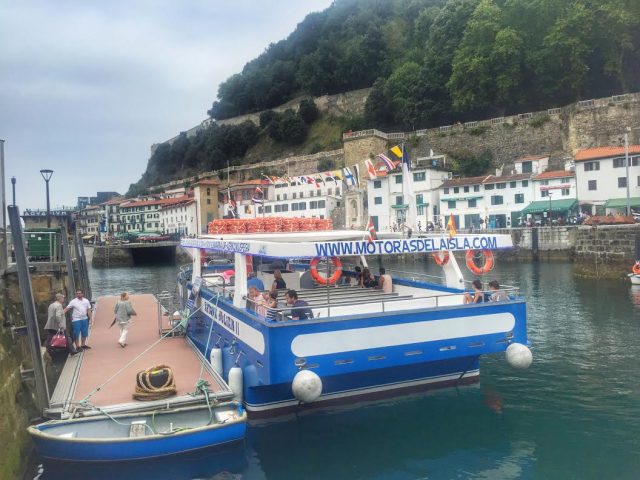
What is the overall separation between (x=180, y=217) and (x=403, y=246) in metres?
76.5

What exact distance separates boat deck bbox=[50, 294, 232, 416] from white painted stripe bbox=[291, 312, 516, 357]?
1.62 meters

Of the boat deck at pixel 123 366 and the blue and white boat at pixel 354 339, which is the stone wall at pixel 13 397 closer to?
the boat deck at pixel 123 366

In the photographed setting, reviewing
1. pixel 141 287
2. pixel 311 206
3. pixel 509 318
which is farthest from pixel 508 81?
pixel 509 318

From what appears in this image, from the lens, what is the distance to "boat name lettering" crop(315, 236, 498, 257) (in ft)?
28.1

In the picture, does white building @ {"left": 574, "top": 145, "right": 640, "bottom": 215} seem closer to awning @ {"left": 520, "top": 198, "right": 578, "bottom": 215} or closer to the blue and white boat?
awning @ {"left": 520, "top": 198, "right": 578, "bottom": 215}

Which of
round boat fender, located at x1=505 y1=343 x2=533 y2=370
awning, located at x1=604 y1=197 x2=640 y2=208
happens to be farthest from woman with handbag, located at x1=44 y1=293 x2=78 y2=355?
awning, located at x1=604 y1=197 x2=640 y2=208

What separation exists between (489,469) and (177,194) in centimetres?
9663

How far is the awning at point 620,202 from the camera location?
44.5 meters

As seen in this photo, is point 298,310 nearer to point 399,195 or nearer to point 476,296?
point 476,296

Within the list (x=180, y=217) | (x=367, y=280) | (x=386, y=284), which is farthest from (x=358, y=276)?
(x=180, y=217)

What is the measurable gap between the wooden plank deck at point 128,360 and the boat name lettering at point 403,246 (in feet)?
9.64

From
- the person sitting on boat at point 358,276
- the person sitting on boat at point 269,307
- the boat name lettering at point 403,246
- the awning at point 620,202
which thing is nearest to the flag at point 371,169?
the person sitting on boat at point 358,276

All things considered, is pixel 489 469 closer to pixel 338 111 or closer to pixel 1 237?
pixel 1 237

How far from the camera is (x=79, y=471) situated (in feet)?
24.6
